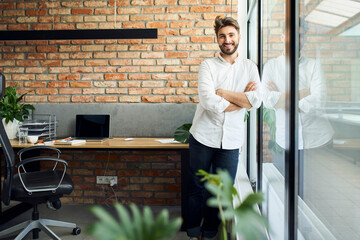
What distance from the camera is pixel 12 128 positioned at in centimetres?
288

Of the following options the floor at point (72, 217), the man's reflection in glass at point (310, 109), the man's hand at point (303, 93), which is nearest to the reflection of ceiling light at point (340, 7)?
the man's reflection in glass at point (310, 109)

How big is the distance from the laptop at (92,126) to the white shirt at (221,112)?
1.38 meters

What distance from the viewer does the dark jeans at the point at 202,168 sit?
1.96 metres

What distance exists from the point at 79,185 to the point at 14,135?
899 millimetres

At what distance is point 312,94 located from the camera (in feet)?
3.33

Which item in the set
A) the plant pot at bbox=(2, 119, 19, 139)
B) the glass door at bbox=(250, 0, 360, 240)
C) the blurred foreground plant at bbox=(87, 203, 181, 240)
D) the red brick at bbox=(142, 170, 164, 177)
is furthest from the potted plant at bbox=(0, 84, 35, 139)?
the blurred foreground plant at bbox=(87, 203, 181, 240)

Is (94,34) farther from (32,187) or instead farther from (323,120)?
(323,120)

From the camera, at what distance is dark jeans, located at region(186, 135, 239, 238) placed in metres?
1.96

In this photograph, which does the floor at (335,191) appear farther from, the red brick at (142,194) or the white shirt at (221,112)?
the red brick at (142,194)

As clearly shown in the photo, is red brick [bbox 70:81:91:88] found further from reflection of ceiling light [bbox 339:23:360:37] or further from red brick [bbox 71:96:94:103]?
reflection of ceiling light [bbox 339:23:360:37]

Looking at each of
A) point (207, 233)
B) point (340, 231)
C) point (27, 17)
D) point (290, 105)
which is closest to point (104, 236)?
point (340, 231)

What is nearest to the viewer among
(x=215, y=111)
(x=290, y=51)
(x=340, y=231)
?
(x=340, y=231)

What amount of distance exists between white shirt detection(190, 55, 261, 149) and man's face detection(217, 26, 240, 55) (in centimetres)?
9

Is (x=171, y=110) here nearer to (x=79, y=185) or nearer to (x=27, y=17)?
(x=79, y=185)
